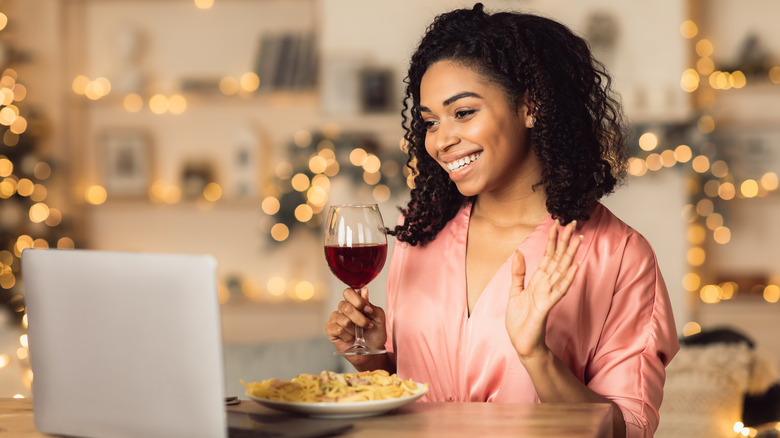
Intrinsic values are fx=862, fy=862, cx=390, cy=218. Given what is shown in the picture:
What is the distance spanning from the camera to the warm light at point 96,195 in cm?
Answer: 459

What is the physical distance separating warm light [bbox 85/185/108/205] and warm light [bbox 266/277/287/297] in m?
0.99

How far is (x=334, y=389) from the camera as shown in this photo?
1100 millimetres

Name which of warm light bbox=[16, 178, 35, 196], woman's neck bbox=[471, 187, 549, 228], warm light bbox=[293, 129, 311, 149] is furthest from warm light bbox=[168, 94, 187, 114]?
woman's neck bbox=[471, 187, 549, 228]

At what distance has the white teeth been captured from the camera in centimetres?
154

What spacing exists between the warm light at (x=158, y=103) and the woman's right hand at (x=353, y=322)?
321 cm

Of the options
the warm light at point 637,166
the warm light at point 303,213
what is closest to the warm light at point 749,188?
the warm light at point 637,166

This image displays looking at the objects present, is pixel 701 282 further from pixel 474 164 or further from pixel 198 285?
pixel 198 285

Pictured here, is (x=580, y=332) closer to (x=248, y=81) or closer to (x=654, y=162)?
(x=654, y=162)

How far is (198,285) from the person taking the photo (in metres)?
0.86

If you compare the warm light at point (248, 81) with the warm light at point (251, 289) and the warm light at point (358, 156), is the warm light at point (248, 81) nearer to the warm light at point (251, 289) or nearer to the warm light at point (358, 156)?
the warm light at point (358, 156)

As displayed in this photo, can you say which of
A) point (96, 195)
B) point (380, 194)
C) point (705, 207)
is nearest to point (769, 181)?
point (705, 207)

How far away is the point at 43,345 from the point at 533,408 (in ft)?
1.98

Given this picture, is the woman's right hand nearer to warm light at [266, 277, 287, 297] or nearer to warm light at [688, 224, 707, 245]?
warm light at [688, 224, 707, 245]

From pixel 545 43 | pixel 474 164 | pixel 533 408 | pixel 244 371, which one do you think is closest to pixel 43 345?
pixel 533 408
